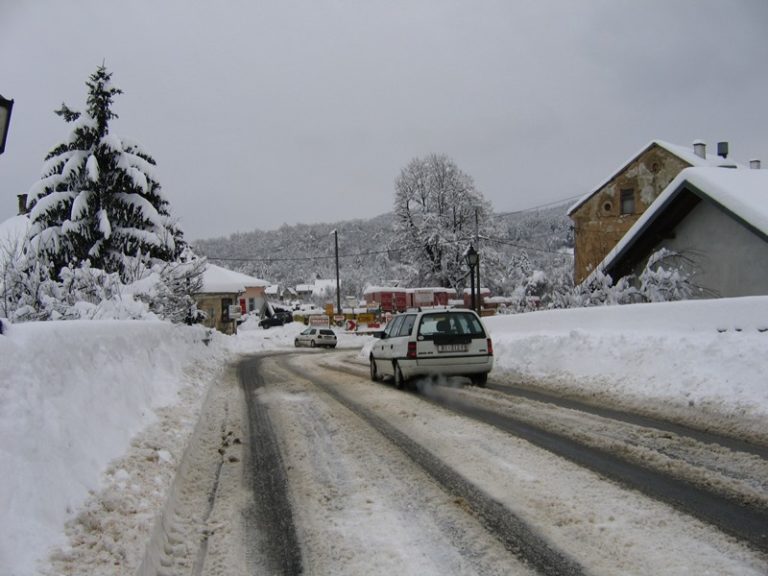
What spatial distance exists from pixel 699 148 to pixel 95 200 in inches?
1393

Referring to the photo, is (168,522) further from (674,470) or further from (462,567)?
(674,470)

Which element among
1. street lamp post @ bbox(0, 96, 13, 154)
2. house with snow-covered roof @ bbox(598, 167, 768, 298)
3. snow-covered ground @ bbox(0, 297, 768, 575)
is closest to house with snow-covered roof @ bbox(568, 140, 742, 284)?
house with snow-covered roof @ bbox(598, 167, 768, 298)

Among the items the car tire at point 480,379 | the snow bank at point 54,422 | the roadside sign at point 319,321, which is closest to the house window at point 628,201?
the roadside sign at point 319,321

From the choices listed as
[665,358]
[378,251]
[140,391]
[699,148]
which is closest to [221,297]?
[378,251]

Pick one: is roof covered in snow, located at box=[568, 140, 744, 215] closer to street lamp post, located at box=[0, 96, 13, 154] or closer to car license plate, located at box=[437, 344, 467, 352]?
car license plate, located at box=[437, 344, 467, 352]

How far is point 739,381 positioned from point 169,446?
24.1 feet

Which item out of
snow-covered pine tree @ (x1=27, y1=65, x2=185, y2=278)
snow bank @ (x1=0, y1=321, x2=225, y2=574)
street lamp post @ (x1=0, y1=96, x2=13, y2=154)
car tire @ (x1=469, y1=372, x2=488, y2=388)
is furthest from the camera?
snow-covered pine tree @ (x1=27, y1=65, x2=185, y2=278)

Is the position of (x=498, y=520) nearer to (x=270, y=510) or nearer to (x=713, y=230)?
(x=270, y=510)

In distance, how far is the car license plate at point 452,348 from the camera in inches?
460

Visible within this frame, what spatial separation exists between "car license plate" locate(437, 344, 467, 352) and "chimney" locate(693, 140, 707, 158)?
32.8 metres

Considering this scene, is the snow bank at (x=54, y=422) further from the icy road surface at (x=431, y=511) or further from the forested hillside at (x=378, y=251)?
the forested hillside at (x=378, y=251)

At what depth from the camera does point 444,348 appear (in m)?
11.7

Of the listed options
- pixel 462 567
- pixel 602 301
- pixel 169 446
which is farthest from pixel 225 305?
pixel 462 567

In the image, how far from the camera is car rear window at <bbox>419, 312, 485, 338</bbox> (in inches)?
466
